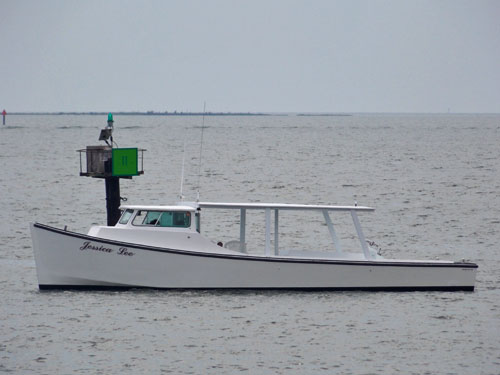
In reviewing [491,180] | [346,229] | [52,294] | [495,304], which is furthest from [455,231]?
[491,180]

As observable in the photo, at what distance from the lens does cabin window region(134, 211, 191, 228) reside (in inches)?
961

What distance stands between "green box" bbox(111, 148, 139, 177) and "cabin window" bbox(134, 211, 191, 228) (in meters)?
4.26

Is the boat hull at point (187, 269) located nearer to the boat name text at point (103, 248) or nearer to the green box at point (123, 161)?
the boat name text at point (103, 248)

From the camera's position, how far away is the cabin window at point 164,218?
2441cm

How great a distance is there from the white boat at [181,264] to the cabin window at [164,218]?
0.08 ft

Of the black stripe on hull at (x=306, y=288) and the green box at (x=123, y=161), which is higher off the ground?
the green box at (x=123, y=161)

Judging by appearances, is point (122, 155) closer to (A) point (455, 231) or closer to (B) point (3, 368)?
(B) point (3, 368)

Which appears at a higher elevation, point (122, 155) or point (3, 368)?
point (122, 155)

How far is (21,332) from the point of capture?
2152cm

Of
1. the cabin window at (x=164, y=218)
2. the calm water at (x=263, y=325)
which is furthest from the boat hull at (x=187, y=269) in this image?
the cabin window at (x=164, y=218)

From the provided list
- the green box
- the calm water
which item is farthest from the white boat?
the green box

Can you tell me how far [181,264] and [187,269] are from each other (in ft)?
0.65

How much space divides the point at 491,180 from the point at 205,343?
161ft

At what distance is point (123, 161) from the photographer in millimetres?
28578
